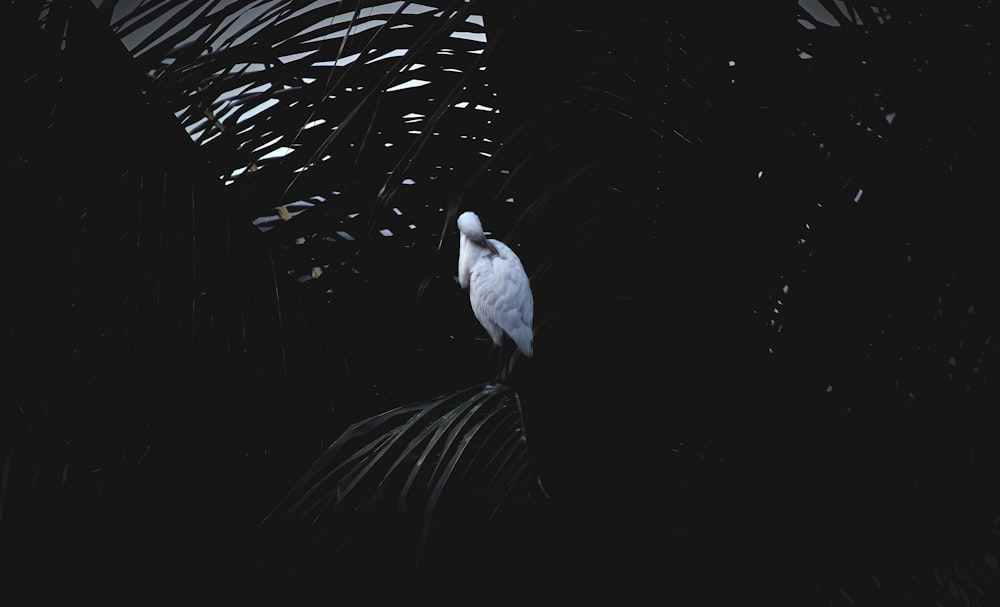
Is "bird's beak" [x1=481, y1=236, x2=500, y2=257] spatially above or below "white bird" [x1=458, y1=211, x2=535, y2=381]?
above

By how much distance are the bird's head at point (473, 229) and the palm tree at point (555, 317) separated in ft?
0.56

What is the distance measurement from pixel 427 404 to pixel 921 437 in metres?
0.46

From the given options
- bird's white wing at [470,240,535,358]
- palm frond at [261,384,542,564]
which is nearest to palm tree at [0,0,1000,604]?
palm frond at [261,384,542,564]

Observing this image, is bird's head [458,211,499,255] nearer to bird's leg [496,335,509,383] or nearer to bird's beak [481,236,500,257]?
bird's beak [481,236,500,257]

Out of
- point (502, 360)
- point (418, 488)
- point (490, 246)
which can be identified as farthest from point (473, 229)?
point (418, 488)

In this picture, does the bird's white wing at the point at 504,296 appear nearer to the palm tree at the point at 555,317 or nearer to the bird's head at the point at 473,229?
the bird's head at the point at 473,229

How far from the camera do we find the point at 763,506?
820 mm

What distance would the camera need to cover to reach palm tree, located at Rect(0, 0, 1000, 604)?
0.71 m

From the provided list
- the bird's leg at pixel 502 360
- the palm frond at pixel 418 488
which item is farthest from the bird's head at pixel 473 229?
the palm frond at pixel 418 488

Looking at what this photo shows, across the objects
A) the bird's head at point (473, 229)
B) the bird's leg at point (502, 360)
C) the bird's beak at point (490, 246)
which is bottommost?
the bird's leg at point (502, 360)

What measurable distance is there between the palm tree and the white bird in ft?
0.48

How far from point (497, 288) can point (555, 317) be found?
0.72ft

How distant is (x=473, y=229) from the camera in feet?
3.99

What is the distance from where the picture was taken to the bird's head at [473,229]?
120 cm
